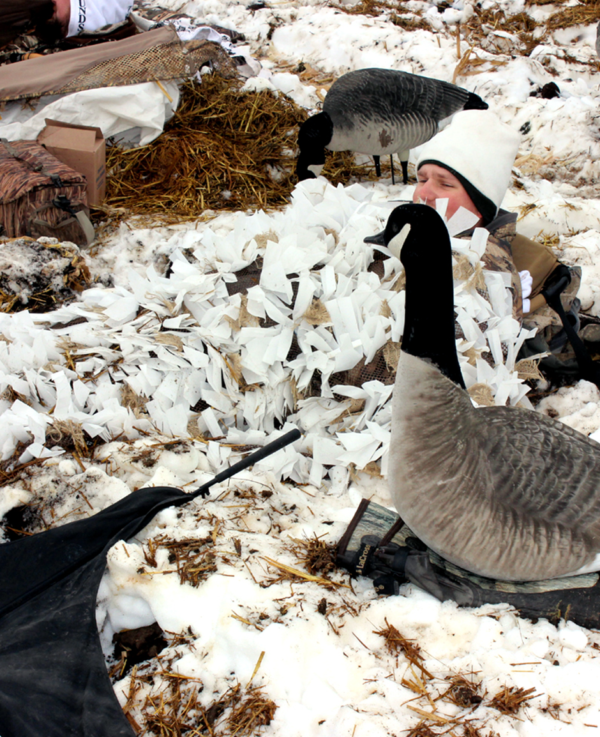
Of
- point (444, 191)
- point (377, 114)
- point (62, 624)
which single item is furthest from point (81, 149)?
point (62, 624)

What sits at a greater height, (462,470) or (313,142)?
(313,142)

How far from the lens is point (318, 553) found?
1727 mm

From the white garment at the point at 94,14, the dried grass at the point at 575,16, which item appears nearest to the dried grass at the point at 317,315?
the white garment at the point at 94,14

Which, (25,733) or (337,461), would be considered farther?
(337,461)

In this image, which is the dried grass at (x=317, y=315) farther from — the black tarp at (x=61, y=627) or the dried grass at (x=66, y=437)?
the dried grass at (x=66, y=437)

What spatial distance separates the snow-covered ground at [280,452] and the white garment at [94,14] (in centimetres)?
269

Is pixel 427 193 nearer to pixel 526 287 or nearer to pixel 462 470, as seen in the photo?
pixel 526 287

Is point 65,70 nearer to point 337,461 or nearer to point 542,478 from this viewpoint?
point 337,461

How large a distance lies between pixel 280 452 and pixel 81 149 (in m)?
2.78

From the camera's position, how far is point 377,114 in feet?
13.3

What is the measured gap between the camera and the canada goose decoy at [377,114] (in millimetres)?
4027

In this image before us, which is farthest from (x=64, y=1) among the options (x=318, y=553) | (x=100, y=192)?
(x=318, y=553)

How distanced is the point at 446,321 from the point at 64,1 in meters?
5.14

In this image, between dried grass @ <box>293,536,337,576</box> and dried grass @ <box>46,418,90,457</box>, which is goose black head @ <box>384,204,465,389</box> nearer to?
dried grass @ <box>293,536,337,576</box>
